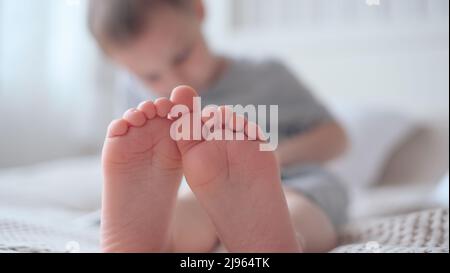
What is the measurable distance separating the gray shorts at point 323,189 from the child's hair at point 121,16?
27 cm

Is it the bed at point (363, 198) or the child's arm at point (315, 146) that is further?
the child's arm at point (315, 146)

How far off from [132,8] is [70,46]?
32.9 inches

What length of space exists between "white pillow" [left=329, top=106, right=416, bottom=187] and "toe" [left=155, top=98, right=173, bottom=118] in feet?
2.54

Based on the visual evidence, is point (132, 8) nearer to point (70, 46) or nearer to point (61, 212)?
point (61, 212)

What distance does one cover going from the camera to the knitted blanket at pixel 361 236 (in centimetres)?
48

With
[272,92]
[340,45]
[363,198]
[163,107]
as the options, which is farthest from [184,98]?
[340,45]

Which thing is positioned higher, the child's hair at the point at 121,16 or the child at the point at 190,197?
the child's hair at the point at 121,16

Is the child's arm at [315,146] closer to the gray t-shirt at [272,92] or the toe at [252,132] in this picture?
the gray t-shirt at [272,92]

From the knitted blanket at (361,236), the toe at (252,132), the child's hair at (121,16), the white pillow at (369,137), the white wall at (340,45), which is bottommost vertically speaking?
the knitted blanket at (361,236)

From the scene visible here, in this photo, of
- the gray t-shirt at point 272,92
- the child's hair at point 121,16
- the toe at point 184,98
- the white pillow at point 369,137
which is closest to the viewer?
the toe at point 184,98

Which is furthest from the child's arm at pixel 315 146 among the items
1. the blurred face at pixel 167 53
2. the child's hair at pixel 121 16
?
the child's hair at pixel 121 16

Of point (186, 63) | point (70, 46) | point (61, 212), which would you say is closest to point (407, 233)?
point (186, 63)
